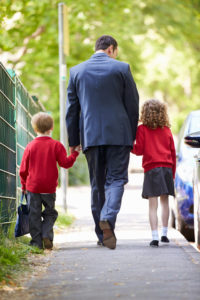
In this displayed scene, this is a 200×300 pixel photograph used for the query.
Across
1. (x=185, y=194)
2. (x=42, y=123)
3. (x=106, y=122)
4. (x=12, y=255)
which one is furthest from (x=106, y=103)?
(x=185, y=194)

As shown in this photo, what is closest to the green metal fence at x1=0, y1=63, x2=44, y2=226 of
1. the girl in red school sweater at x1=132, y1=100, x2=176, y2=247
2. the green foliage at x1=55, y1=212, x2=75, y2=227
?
the girl in red school sweater at x1=132, y1=100, x2=176, y2=247

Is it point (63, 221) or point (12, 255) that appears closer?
point (12, 255)

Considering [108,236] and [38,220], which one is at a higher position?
[38,220]

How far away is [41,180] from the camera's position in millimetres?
6309

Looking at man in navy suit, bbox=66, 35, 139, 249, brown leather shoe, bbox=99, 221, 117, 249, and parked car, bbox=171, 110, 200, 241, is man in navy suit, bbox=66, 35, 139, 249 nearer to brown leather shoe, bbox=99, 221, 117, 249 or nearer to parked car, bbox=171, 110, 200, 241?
brown leather shoe, bbox=99, 221, 117, 249

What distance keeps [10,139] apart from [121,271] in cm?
229

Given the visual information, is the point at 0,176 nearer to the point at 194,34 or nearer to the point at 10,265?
the point at 10,265

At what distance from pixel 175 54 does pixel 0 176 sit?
1339 inches

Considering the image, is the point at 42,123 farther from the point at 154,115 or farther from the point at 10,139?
the point at 154,115

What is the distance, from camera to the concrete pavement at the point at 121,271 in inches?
166

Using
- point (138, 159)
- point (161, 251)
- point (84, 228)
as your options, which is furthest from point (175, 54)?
point (161, 251)

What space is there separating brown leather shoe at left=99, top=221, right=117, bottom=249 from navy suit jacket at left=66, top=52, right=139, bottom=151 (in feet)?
2.42

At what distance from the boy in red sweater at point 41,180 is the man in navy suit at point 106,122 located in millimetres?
256

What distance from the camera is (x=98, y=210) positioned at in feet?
20.9
